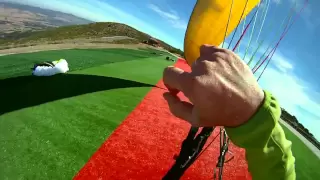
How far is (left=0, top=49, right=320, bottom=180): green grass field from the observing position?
6.30m

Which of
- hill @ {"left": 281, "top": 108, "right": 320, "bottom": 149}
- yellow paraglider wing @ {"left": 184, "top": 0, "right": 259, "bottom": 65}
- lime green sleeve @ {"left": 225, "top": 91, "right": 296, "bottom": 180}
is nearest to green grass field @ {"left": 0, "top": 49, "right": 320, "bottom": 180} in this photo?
hill @ {"left": 281, "top": 108, "right": 320, "bottom": 149}

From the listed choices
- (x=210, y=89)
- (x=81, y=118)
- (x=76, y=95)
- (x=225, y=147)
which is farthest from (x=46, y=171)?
(x=210, y=89)

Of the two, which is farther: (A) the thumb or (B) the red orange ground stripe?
(B) the red orange ground stripe

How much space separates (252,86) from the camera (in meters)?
1.30

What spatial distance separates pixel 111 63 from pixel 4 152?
39.5 feet

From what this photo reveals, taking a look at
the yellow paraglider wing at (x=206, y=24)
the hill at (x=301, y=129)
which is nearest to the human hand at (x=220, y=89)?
the yellow paraglider wing at (x=206, y=24)

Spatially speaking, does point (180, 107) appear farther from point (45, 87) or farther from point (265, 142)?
point (45, 87)

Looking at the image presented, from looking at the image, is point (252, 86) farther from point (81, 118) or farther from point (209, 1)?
point (81, 118)

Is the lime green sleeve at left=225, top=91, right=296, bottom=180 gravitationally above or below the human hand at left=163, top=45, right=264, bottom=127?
below

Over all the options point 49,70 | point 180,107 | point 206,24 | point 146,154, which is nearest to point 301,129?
point 146,154

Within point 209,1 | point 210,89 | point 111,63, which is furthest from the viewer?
point 111,63

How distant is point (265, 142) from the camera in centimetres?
134

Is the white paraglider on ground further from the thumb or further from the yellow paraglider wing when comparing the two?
the thumb

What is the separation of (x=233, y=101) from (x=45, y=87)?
10.1m
